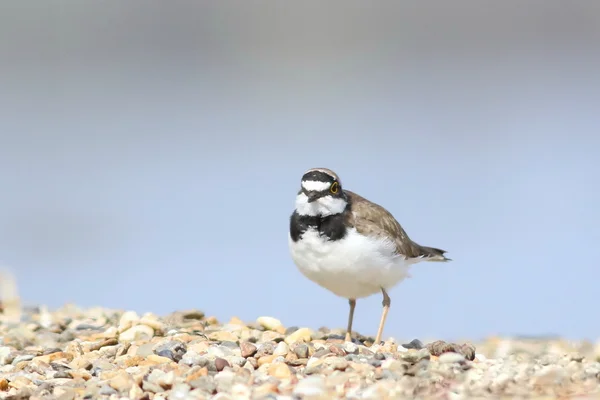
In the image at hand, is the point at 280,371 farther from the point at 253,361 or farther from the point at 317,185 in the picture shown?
the point at 317,185

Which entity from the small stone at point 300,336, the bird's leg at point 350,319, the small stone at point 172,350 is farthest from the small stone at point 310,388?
the bird's leg at point 350,319

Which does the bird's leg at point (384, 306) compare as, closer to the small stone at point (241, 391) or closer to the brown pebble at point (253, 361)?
the brown pebble at point (253, 361)

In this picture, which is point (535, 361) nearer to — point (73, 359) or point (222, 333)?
point (222, 333)

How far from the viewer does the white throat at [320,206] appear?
5105 mm

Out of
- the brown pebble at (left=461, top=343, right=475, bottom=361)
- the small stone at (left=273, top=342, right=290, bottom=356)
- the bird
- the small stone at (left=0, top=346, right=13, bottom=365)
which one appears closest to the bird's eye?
the bird

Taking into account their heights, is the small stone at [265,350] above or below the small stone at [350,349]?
below

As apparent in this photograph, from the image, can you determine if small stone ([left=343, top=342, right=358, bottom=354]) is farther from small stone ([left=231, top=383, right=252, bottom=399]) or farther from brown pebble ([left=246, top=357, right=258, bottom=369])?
small stone ([left=231, top=383, right=252, bottom=399])

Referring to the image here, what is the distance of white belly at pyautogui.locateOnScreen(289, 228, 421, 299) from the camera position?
5.05 meters

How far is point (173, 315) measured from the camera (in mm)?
5766

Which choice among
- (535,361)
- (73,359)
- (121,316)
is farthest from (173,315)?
(535,361)

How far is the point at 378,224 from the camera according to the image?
5.33m

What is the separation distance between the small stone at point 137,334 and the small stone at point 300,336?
0.78 m

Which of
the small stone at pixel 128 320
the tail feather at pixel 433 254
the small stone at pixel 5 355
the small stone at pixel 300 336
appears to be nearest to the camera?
the small stone at pixel 5 355

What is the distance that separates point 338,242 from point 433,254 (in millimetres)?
1042
